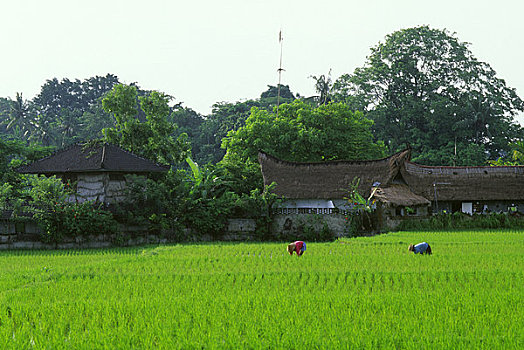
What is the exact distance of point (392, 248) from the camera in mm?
11773

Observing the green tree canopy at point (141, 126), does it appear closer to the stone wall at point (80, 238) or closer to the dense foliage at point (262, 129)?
the dense foliage at point (262, 129)

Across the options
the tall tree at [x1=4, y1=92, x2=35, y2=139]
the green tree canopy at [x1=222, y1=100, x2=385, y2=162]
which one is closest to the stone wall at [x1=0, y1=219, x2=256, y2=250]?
the green tree canopy at [x1=222, y1=100, x2=385, y2=162]

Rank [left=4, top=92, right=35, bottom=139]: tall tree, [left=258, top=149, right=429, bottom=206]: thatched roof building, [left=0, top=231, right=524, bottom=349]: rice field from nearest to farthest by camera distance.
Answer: [left=0, top=231, right=524, bottom=349]: rice field, [left=258, top=149, right=429, bottom=206]: thatched roof building, [left=4, top=92, right=35, bottom=139]: tall tree

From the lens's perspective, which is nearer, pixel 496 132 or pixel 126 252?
pixel 126 252

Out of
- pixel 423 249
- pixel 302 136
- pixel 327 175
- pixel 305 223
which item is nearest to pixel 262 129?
pixel 302 136

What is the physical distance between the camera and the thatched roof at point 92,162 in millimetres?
16000

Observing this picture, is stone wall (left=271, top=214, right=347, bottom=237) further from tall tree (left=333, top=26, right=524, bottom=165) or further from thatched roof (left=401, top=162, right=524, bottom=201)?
tall tree (left=333, top=26, right=524, bottom=165)

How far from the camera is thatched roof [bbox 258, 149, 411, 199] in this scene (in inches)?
792

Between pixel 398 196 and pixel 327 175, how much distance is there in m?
3.07

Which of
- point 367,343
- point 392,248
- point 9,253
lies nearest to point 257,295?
point 367,343

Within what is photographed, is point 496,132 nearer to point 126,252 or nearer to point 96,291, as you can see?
point 126,252

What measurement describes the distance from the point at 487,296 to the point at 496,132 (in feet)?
92.4

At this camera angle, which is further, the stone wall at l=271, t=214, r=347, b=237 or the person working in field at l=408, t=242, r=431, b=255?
the stone wall at l=271, t=214, r=347, b=237

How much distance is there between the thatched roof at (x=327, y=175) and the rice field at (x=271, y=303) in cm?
975
